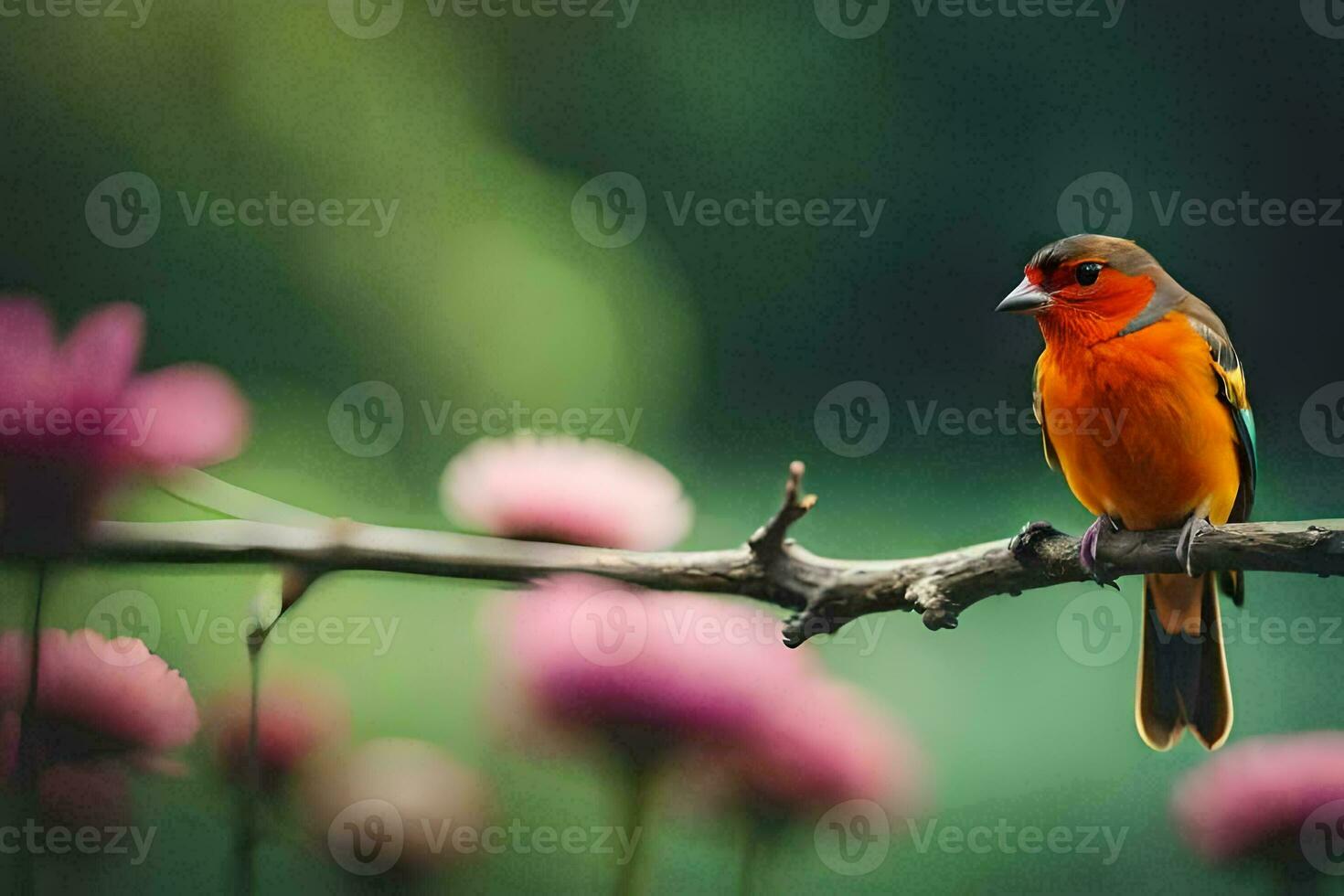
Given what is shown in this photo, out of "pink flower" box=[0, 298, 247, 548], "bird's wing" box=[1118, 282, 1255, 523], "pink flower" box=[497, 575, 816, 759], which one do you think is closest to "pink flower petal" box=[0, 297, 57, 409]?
"pink flower" box=[0, 298, 247, 548]

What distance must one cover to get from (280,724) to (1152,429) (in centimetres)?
63

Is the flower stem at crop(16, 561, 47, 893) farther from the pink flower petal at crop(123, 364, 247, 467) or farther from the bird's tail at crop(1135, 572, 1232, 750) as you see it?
the bird's tail at crop(1135, 572, 1232, 750)

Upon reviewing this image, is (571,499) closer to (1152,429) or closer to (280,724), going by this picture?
(280,724)

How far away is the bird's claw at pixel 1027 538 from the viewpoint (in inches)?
27.0

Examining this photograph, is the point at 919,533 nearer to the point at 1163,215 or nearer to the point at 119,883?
the point at 1163,215

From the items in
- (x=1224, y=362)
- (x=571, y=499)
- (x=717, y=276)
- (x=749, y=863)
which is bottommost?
(x=749, y=863)

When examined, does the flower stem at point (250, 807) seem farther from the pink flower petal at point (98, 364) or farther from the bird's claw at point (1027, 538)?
the bird's claw at point (1027, 538)

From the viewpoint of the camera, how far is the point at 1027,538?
69 centimetres

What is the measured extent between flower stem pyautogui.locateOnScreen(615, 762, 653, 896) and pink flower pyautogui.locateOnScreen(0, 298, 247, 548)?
1.17 ft

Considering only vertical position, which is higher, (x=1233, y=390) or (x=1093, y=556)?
(x=1233, y=390)

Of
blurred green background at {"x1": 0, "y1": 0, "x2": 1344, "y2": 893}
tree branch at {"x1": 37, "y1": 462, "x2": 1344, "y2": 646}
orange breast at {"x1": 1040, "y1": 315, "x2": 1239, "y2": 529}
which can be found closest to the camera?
tree branch at {"x1": 37, "y1": 462, "x2": 1344, "y2": 646}

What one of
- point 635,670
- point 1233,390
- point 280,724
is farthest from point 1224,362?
point 280,724

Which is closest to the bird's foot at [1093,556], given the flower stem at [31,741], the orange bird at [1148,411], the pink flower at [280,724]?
the orange bird at [1148,411]

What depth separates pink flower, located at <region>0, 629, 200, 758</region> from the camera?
0.75m
